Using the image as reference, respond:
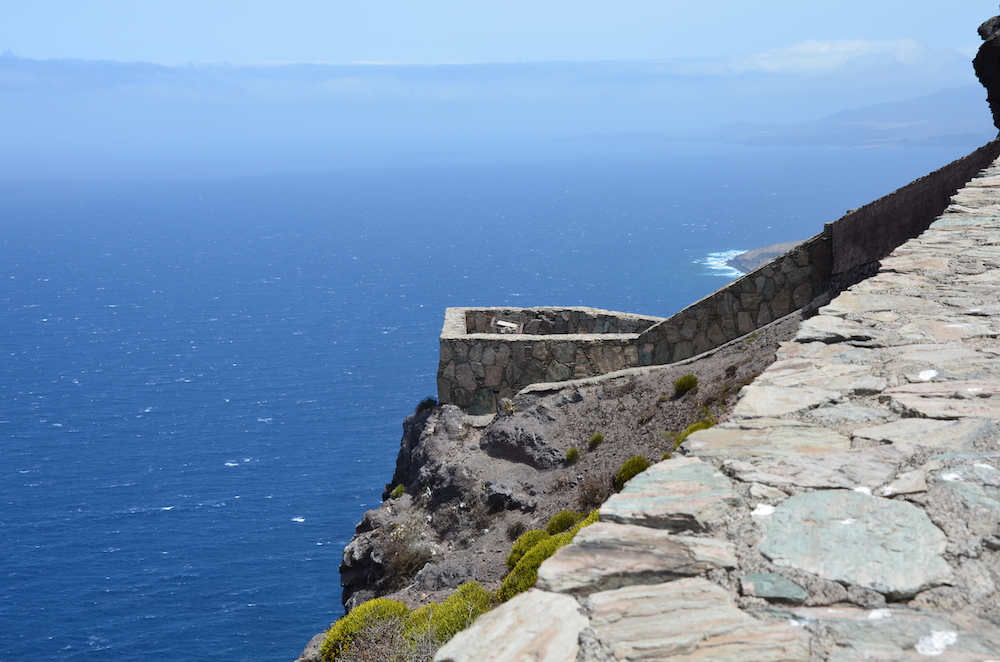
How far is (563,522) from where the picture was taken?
38.0ft

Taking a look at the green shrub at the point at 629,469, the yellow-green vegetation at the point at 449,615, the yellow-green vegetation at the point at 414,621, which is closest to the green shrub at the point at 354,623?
the yellow-green vegetation at the point at 414,621

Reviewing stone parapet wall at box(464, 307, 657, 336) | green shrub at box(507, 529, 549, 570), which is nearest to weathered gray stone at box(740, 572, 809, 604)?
green shrub at box(507, 529, 549, 570)

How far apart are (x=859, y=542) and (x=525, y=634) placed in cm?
134

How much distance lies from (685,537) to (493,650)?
0.99m

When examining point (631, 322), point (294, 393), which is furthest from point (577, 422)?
point (294, 393)

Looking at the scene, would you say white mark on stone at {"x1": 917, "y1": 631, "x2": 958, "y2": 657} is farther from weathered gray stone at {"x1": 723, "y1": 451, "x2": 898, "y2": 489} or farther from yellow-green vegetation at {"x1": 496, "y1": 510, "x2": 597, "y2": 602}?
yellow-green vegetation at {"x1": 496, "y1": 510, "x2": 597, "y2": 602}

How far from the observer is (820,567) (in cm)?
334

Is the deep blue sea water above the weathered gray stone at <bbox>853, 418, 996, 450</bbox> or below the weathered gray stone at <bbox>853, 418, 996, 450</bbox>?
below

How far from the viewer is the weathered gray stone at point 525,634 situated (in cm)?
306

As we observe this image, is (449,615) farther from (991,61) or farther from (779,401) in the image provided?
(991,61)

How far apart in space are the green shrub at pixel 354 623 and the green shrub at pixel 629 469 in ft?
10.6

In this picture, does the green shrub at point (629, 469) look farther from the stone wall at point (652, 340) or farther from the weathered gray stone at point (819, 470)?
the weathered gray stone at point (819, 470)

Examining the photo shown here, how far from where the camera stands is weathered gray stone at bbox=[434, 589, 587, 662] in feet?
10.0

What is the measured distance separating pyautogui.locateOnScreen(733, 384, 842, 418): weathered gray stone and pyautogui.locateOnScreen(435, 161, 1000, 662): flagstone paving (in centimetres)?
1
